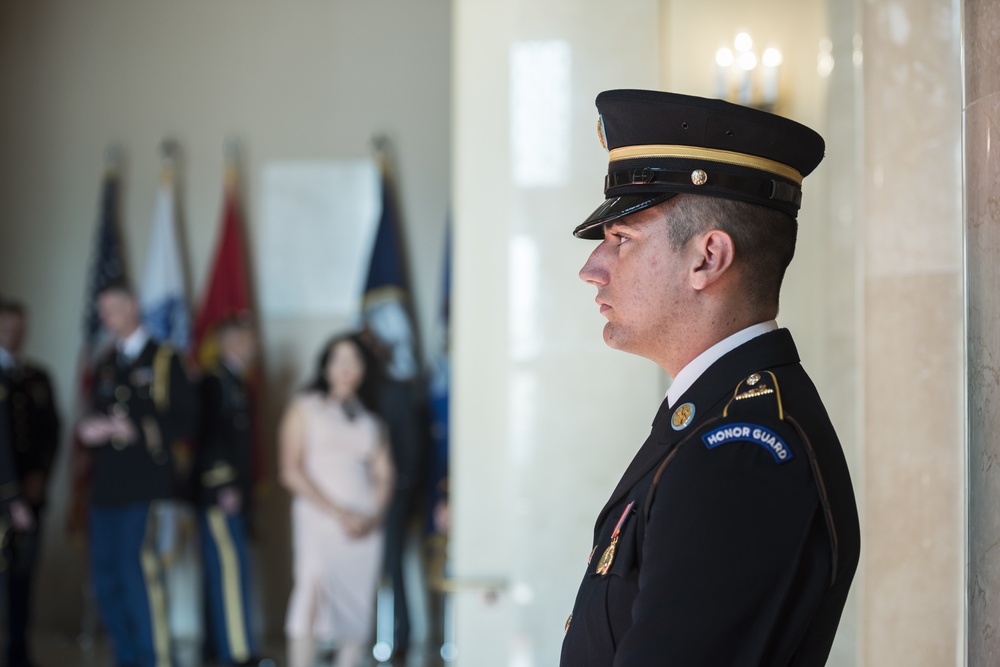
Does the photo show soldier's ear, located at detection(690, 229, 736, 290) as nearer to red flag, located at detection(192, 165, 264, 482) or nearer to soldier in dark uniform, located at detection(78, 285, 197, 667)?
soldier in dark uniform, located at detection(78, 285, 197, 667)

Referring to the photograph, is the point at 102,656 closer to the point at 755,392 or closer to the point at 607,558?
the point at 607,558

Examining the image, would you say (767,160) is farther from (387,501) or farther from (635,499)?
(387,501)

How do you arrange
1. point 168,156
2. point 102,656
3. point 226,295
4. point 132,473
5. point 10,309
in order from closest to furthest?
point 132,473 < point 10,309 < point 102,656 < point 226,295 < point 168,156

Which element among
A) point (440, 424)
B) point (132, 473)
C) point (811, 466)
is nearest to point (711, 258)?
point (811, 466)

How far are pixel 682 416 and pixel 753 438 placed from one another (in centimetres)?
13

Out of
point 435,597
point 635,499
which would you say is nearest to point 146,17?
point 435,597

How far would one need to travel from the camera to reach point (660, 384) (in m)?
2.85

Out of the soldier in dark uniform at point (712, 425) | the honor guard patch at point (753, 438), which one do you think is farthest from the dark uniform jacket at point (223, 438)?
the honor guard patch at point (753, 438)

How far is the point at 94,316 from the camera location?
20.8ft

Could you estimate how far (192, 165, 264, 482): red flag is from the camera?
6207 millimetres

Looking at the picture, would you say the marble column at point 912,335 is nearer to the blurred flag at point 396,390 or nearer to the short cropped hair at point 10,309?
the blurred flag at point 396,390

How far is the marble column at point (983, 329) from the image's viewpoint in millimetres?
1390

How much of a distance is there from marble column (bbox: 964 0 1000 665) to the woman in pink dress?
399 centimetres

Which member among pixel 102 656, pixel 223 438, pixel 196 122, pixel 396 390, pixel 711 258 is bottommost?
pixel 102 656
